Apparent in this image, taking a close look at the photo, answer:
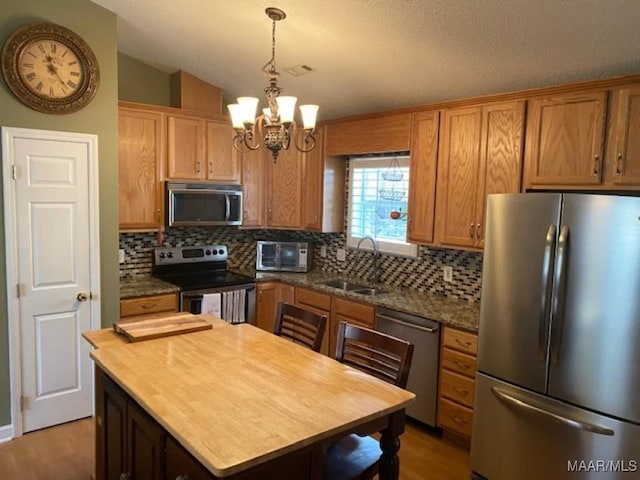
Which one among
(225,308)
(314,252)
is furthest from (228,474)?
(314,252)

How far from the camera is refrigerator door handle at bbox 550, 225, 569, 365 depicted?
227cm

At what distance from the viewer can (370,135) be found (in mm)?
3891

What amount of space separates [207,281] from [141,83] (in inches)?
71.7

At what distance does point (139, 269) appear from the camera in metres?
4.21

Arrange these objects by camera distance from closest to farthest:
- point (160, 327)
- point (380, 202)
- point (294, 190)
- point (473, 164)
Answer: point (160, 327) → point (473, 164) → point (380, 202) → point (294, 190)

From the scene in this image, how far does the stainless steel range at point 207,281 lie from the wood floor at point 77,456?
1195mm

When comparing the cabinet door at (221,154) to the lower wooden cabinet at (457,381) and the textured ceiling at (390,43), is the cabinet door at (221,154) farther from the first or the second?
the lower wooden cabinet at (457,381)

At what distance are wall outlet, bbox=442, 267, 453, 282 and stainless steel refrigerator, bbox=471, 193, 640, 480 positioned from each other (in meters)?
0.99

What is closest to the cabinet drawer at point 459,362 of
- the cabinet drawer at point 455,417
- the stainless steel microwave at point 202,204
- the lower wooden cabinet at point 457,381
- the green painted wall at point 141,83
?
the lower wooden cabinet at point 457,381

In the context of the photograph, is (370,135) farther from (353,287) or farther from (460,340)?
(460,340)

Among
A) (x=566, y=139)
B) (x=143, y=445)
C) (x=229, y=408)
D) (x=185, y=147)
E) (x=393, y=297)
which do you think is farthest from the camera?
(x=185, y=147)

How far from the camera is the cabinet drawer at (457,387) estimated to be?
2.97 m

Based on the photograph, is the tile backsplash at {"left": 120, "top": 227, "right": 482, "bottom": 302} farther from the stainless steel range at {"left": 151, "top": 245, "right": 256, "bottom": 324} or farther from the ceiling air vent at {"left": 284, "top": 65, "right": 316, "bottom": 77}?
the ceiling air vent at {"left": 284, "top": 65, "right": 316, "bottom": 77}

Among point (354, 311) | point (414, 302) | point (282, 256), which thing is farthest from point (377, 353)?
point (282, 256)
